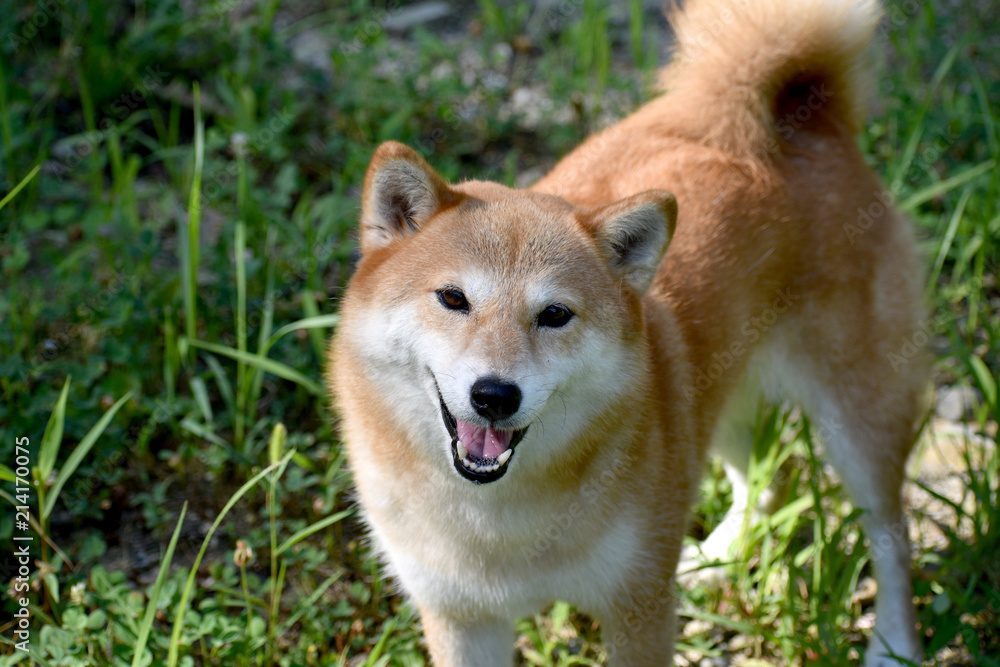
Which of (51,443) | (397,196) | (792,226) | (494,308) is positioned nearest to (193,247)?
(51,443)

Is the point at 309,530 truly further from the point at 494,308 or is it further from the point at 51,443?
the point at 494,308

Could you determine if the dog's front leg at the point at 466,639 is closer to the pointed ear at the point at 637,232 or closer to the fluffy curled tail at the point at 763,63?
the pointed ear at the point at 637,232

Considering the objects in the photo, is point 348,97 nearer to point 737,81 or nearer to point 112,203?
point 112,203

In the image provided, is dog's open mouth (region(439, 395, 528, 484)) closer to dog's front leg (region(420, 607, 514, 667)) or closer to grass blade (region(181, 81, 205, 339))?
dog's front leg (region(420, 607, 514, 667))

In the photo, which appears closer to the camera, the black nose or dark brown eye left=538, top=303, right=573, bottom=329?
the black nose

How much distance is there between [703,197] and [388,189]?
45.2 inches

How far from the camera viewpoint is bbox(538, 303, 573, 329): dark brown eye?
2.37 m

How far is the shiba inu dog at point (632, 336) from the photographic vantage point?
2350 millimetres

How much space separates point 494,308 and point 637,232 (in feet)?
1.72

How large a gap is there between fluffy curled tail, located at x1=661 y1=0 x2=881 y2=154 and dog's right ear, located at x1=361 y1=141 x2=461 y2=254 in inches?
48.6

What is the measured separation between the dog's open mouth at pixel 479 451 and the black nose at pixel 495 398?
0.12 metres

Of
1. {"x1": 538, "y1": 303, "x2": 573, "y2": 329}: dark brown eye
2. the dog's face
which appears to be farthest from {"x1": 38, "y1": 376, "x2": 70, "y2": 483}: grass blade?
{"x1": 538, "y1": 303, "x2": 573, "y2": 329}: dark brown eye

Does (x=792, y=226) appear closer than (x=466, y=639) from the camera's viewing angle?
No

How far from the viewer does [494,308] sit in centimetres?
230
